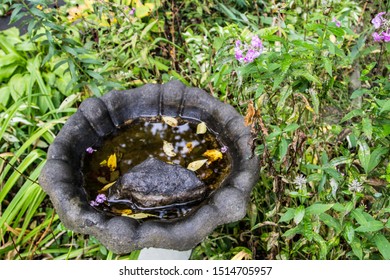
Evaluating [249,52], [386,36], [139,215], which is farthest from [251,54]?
[139,215]

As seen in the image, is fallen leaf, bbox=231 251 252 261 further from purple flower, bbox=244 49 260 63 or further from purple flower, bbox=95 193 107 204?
purple flower, bbox=244 49 260 63

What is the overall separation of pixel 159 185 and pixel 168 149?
38 centimetres

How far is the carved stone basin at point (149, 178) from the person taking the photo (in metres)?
1.84

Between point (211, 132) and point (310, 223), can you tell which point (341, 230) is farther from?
point (211, 132)

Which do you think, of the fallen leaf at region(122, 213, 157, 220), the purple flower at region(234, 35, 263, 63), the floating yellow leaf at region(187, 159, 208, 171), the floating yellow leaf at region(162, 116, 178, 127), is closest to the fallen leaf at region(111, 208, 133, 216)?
the fallen leaf at region(122, 213, 157, 220)

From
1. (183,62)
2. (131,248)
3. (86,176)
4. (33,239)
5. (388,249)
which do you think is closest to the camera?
(388,249)

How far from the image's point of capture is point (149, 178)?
2.03 metres

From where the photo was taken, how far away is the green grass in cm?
187

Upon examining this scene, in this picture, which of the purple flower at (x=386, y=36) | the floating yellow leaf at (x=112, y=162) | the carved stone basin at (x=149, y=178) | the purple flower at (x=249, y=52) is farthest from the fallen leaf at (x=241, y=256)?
the purple flower at (x=386, y=36)

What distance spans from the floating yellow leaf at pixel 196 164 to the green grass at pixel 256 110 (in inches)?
11.5

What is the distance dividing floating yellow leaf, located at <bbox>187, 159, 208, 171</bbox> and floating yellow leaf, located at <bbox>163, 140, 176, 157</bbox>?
4.8 inches

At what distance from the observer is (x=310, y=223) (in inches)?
69.7

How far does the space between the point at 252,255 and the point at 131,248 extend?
0.80 metres

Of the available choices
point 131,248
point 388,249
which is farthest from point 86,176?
point 388,249
